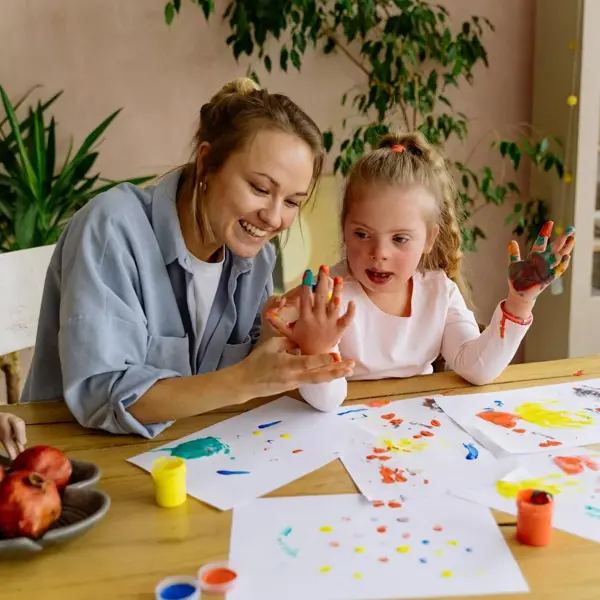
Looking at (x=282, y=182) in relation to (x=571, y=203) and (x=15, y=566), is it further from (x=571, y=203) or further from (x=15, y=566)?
(x=571, y=203)

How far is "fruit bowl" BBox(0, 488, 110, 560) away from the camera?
0.78 meters

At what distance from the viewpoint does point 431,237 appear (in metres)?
1.55

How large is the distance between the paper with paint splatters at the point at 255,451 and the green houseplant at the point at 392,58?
1.37 metres

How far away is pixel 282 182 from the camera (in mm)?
1260

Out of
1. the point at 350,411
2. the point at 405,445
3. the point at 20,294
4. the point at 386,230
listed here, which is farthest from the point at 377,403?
the point at 20,294

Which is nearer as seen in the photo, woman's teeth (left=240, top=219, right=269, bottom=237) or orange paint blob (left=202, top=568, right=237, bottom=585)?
orange paint blob (left=202, top=568, right=237, bottom=585)

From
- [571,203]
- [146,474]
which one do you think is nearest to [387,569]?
[146,474]

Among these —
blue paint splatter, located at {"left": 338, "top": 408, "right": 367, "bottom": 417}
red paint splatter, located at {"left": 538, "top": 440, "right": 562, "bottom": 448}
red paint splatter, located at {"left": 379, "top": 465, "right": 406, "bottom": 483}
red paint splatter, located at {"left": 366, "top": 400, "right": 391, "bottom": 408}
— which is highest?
red paint splatter, located at {"left": 366, "top": 400, "right": 391, "bottom": 408}

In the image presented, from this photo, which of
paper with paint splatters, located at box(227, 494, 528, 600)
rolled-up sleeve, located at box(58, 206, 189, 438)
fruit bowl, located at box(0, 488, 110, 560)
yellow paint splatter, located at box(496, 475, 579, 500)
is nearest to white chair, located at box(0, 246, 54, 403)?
rolled-up sleeve, located at box(58, 206, 189, 438)

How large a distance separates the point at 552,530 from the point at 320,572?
0.30 m

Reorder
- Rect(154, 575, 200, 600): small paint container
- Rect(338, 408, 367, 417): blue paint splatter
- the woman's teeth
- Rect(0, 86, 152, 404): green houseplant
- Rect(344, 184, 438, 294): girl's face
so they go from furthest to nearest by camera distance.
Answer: Rect(0, 86, 152, 404): green houseplant
Rect(344, 184, 438, 294): girl's face
the woman's teeth
Rect(338, 408, 367, 417): blue paint splatter
Rect(154, 575, 200, 600): small paint container

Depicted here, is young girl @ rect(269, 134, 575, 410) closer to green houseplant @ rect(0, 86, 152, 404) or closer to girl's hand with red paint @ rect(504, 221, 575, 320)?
girl's hand with red paint @ rect(504, 221, 575, 320)

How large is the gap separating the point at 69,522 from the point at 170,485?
0.13 metres

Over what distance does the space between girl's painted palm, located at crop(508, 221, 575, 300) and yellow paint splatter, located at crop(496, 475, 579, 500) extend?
44 centimetres
